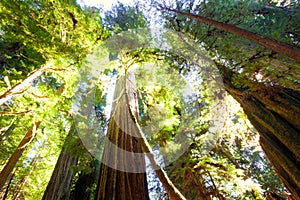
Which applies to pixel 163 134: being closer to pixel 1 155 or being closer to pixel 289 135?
pixel 289 135

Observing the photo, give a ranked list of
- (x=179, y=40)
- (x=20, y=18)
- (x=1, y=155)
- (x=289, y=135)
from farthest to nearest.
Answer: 1. (x=1, y=155)
2. (x=179, y=40)
3. (x=20, y=18)
4. (x=289, y=135)

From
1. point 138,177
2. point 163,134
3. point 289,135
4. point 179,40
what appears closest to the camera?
point 138,177

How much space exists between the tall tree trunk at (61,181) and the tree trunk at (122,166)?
→ 3.47 ft

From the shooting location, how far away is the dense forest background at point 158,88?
2.24 metres

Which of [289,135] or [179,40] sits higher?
[179,40]

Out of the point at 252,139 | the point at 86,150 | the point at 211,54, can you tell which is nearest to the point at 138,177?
the point at 86,150

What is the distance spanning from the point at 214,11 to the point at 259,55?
116 centimetres

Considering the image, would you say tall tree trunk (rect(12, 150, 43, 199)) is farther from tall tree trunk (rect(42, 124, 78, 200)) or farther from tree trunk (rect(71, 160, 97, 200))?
tall tree trunk (rect(42, 124, 78, 200))

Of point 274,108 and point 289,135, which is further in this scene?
point 274,108

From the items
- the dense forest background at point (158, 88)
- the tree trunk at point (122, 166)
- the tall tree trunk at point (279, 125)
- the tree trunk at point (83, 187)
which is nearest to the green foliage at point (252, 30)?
the dense forest background at point (158, 88)

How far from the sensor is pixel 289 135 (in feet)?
7.34

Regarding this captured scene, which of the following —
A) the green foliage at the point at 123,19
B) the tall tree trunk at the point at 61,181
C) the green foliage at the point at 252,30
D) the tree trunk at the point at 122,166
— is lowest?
the tree trunk at the point at 122,166

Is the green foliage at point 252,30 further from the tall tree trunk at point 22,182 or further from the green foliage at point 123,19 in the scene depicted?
the tall tree trunk at point 22,182

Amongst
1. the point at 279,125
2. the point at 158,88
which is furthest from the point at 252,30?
the point at 158,88
